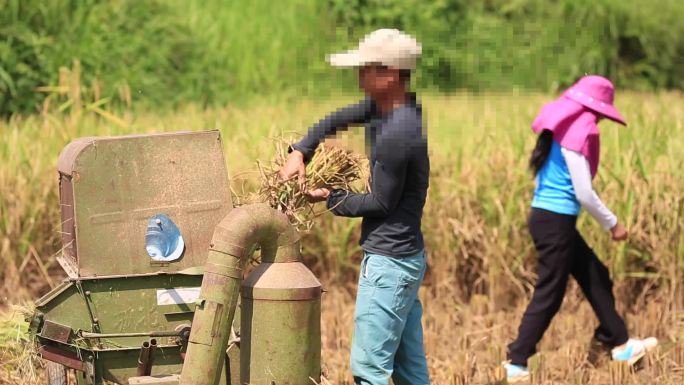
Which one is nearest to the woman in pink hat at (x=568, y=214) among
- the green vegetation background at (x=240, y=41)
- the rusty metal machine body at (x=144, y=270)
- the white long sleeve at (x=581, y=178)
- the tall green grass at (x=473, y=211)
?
the white long sleeve at (x=581, y=178)

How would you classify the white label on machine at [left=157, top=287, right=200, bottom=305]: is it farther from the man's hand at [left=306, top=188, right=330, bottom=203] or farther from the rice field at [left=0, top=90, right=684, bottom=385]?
the rice field at [left=0, top=90, right=684, bottom=385]

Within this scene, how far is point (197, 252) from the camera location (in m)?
4.29

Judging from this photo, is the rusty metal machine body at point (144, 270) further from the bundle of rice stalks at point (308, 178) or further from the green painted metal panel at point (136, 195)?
the bundle of rice stalks at point (308, 178)

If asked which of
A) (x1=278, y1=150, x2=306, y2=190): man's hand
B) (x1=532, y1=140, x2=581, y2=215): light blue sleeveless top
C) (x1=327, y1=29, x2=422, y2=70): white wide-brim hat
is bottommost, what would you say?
(x1=532, y1=140, x2=581, y2=215): light blue sleeveless top

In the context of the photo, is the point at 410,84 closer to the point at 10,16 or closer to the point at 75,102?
the point at 75,102

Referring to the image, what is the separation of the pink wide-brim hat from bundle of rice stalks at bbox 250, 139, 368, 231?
1521 mm

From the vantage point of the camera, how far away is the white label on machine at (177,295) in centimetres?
426

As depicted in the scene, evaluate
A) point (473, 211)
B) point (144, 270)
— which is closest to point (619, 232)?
point (473, 211)

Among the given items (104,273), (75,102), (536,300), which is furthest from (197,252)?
(75,102)

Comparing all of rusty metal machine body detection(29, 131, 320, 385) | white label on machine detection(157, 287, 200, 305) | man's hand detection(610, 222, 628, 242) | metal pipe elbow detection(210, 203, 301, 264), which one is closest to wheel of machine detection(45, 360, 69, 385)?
rusty metal machine body detection(29, 131, 320, 385)

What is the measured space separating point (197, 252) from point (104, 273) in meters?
0.35

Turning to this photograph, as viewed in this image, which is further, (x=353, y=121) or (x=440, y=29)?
(x=440, y=29)

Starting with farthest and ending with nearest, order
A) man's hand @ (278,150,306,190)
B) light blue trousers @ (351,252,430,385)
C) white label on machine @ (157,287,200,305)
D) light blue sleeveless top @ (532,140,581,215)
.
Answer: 1. light blue sleeveless top @ (532,140,581,215)
2. white label on machine @ (157,287,200,305)
3. man's hand @ (278,150,306,190)
4. light blue trousers @ (351,252,430,385)

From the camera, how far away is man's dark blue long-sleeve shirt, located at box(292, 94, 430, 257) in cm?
383
